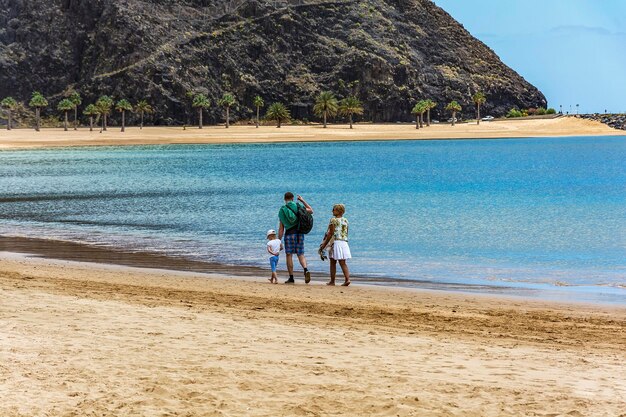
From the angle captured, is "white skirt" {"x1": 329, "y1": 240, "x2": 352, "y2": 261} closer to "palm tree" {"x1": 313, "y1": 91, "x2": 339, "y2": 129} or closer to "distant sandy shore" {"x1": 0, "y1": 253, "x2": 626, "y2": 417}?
"distant sandy shore" {"x1": 0, "y1": 253, "x2": 626, "y2": 417}

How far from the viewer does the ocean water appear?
24531mm

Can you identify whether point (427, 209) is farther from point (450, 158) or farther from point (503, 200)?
point (450, 158)

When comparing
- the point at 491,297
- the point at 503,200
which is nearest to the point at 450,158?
the point at 503,200

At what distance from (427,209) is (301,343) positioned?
32.5 meters

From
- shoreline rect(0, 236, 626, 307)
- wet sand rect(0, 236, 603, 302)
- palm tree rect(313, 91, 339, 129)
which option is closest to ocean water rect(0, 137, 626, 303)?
shoreline rect(0, 236, 626, 307)

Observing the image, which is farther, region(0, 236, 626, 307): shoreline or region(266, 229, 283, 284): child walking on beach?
region(266, 229, 283, 284): child walking on beach

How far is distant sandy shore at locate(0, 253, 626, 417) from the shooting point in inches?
372

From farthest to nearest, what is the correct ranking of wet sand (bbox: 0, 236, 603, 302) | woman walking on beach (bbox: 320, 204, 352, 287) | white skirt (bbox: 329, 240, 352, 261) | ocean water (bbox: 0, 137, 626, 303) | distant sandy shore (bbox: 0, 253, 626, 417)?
ocean water (bbox: 0, 137, 626, 303), wet sand (bbox: 0, 236, 603, 302), white skirt (bbox: 329, 240, 352, 261), woman walking on beach (bbox: 320, 204, 352, 287), distant sandy shore (bbox: 0, 253, 626, 417)

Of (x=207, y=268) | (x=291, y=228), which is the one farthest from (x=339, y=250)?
(x=207, y=268)

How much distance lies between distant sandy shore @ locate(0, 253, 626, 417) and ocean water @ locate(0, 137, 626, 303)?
534 centimetres

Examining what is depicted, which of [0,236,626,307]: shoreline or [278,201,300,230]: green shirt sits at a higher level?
[278,201,300,230]: green shirt

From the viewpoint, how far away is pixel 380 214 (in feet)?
135

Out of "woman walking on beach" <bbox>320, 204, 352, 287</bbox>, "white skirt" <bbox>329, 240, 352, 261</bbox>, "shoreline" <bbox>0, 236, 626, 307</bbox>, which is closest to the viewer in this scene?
"shoreline" <bbox>0, 236, 626, 307</bbox>

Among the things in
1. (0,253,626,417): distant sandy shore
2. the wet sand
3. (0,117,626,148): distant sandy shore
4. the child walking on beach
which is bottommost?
the wet sand
